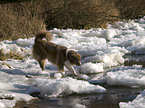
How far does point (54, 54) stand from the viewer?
6312mm

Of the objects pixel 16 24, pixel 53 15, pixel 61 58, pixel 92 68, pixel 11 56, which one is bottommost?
pixel 92 68

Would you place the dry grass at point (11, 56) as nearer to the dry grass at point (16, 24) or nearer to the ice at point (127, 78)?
the dry grass at point (16, 24)

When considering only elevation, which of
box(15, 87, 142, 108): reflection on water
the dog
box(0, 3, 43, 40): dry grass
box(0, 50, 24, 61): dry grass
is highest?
box(0, 3, 43, 40): dry grass

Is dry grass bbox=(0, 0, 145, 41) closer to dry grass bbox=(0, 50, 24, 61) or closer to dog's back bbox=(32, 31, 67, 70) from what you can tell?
dry grass bbox=(0, 50, 24, 61)

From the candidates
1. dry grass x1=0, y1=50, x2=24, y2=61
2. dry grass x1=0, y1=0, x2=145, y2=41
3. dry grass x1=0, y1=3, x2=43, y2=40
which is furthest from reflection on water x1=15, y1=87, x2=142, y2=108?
dry grass x1=0, y1=0, x2=145, y2=41

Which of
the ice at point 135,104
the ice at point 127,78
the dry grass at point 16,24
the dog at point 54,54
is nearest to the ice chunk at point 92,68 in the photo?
the dog at point 54,54

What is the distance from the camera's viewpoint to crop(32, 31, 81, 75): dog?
6.11 m

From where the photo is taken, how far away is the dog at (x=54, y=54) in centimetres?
611

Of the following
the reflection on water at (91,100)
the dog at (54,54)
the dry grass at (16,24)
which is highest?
the dry grass at (16,24)

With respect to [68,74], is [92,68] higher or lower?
higher

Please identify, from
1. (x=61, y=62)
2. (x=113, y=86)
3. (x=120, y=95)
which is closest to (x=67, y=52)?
(x=61, y=62)

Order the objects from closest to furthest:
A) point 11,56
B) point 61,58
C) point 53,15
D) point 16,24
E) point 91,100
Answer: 1. point 91,100
2. point 61,58
3. point 11,56
4. point 16,24
5. point 53,15

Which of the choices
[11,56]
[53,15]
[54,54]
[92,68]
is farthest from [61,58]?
[53,15]

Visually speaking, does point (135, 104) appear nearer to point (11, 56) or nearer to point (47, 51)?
point (47, 51)
